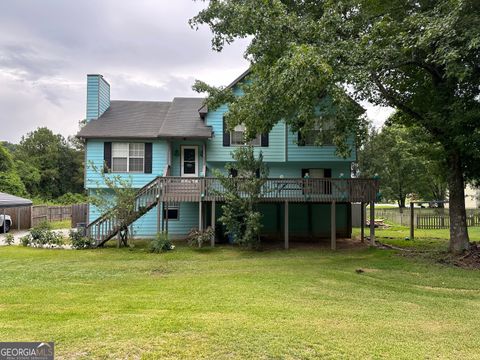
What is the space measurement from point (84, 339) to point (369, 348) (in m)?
3.80

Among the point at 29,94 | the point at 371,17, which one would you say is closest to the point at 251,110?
the point at 371,17

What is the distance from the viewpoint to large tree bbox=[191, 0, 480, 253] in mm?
10031

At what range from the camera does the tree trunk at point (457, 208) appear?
43.4 feet

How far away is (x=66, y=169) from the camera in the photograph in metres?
55.1

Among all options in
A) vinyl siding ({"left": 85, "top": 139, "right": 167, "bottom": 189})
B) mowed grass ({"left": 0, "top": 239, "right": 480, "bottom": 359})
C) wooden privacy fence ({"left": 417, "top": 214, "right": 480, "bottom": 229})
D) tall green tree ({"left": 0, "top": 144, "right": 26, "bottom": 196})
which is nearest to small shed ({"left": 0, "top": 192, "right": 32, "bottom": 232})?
vinyl siding ({"left": 85, "top": 139, "right": 167, "bottom": 189})

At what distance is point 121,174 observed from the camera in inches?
704

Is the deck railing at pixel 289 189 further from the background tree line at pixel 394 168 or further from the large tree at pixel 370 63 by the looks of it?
the background tree line at pixel 394 168

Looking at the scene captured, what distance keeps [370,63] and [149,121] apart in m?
12.1

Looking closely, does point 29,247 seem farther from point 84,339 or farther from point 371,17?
point 371,17

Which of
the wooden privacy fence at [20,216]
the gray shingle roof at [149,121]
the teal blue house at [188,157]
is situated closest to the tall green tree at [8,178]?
the wooden privacy fence at [20,216]

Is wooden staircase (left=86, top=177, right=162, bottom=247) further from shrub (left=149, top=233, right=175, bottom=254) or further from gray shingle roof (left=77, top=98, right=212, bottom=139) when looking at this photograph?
gray shingle roof (left=77, top=98, right=212, bottom=139)

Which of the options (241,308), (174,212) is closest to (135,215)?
(174,212)

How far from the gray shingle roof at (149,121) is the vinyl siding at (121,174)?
60 centimetres

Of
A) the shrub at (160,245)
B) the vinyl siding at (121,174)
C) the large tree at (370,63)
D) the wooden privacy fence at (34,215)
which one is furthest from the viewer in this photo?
the wooden privacy fence at (34,215)
